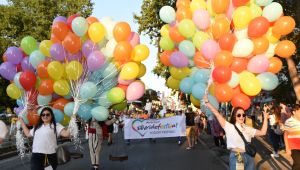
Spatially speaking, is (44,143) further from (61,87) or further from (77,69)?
(77,69)

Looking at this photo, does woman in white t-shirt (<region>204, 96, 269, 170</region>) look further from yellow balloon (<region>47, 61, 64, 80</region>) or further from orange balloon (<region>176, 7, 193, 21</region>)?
yellow balloon (<region>47, 61, 64, 80</region>)

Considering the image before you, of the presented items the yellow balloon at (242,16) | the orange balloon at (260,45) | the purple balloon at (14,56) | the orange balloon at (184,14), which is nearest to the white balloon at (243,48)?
the orange balloon at (260,45)

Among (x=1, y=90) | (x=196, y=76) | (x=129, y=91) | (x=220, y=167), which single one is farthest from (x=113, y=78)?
(x=1, y=90)

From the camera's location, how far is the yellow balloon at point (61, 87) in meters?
8.62

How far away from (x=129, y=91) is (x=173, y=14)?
1.87m

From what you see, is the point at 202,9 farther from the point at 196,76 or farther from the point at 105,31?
the point at 105,31

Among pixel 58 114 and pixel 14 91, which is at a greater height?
pixel 14 91

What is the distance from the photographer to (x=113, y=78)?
30.5ft

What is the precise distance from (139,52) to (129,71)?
19.6 inches

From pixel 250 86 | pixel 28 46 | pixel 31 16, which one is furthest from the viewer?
pixel 31 16

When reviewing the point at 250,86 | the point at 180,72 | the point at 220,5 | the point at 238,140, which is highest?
the point at 220,5

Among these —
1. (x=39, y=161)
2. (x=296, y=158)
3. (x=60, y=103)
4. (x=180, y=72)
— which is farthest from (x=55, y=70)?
(x=296, y=158)

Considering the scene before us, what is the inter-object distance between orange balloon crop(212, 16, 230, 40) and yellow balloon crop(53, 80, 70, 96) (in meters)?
3.16

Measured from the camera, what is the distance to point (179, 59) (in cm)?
875
